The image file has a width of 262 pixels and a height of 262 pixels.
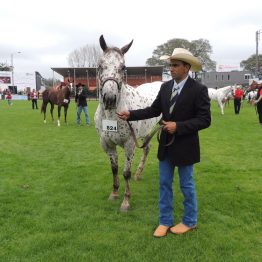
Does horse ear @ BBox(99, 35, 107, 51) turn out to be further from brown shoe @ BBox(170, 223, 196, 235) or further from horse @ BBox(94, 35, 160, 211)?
brown shoe @ BBox(170, 223, 196, 235)

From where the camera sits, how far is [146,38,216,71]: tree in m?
72.1

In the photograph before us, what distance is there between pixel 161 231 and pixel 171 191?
1.72 ft

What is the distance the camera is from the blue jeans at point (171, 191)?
13.8ft

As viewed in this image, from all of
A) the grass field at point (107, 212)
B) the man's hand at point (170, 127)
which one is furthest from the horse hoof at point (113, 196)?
the man's hand at point (170, 127)

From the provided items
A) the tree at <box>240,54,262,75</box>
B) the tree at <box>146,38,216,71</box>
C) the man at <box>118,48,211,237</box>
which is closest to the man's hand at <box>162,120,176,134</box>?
the man at <box>118,48,211,237</box>

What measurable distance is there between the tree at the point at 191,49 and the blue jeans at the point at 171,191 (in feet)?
224

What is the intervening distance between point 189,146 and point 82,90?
1221 centimetres

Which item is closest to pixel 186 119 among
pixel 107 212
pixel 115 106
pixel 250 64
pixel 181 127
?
pixel 181 127

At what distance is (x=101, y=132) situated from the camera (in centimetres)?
525

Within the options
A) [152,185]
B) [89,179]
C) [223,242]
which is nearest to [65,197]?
[89,179]

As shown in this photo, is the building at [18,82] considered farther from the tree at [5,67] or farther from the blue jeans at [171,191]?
the blue jeans at [171,191]

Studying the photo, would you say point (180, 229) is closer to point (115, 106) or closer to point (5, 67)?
point (115, 106)

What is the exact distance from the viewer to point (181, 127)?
3.80 meters

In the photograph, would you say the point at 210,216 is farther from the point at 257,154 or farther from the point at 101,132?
the point at 257,154
